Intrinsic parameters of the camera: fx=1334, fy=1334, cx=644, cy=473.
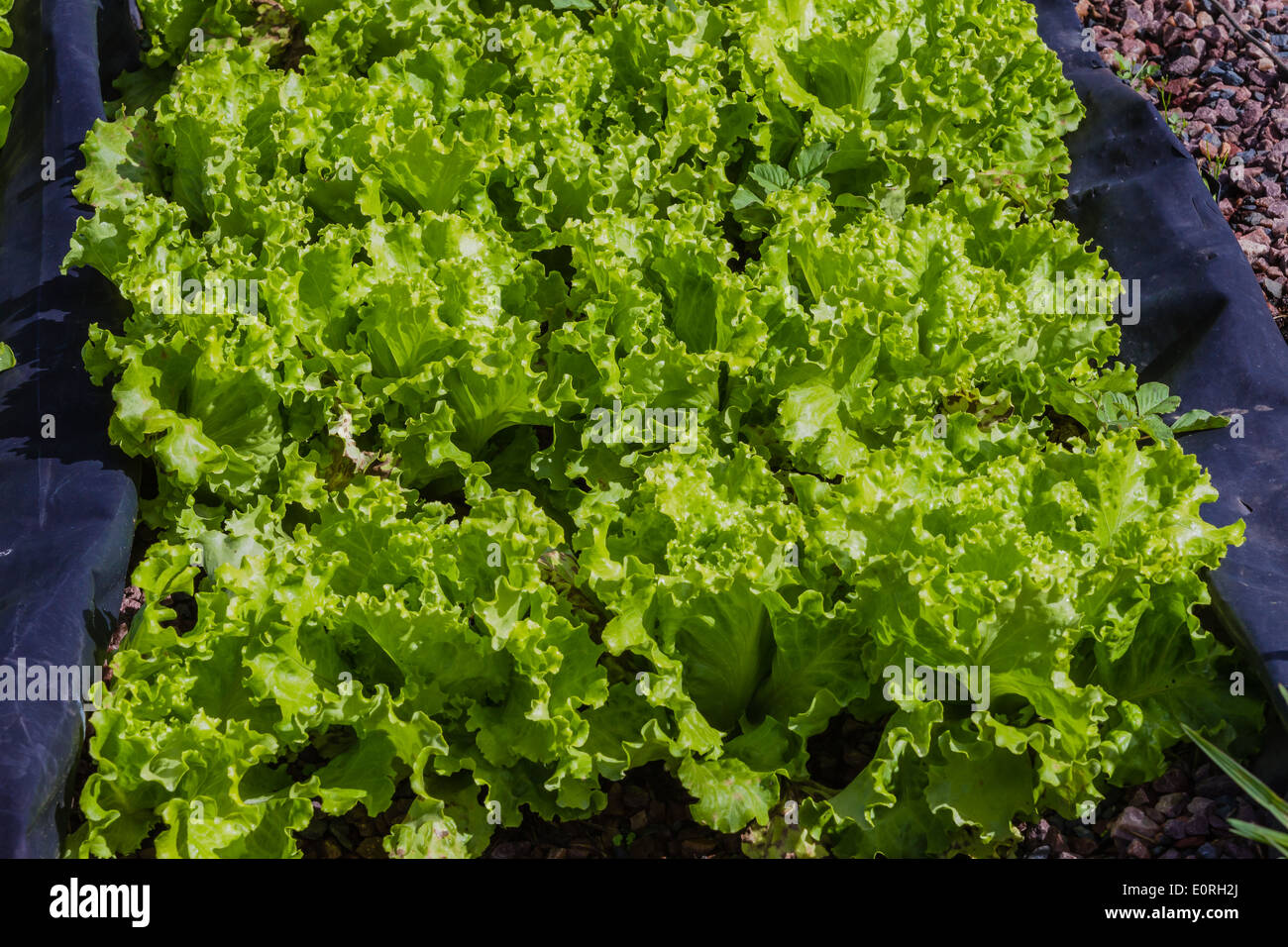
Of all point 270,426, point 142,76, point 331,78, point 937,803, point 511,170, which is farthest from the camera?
point 142,76

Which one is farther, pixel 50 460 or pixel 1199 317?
pixel 1199 317

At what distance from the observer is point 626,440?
401cm

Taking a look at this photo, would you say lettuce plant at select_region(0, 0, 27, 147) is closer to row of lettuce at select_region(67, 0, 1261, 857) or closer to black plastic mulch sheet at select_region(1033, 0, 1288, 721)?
row of lettuce at select_region(67, 0, 1261, 857)

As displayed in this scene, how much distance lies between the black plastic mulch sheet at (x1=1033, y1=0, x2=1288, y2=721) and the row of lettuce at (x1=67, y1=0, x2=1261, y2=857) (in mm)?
160

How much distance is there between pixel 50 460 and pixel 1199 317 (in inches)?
151

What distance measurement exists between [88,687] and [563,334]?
172cm

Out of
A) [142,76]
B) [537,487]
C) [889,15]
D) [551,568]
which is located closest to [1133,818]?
[551,568]

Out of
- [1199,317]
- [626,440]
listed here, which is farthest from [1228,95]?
[626,440]

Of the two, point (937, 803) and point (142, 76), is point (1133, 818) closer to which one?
point (937, 803)

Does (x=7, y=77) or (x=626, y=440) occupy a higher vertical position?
(x=7, y=77)

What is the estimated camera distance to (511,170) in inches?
187

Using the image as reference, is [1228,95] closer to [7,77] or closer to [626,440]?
[626,440]

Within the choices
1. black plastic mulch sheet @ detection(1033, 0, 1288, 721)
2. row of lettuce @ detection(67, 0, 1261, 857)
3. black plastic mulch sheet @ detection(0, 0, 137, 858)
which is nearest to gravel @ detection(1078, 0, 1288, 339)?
black plastic mulch sheet @ detection(1033, 0, 1288, 721)

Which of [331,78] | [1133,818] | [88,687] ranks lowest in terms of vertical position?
[1133,818]
